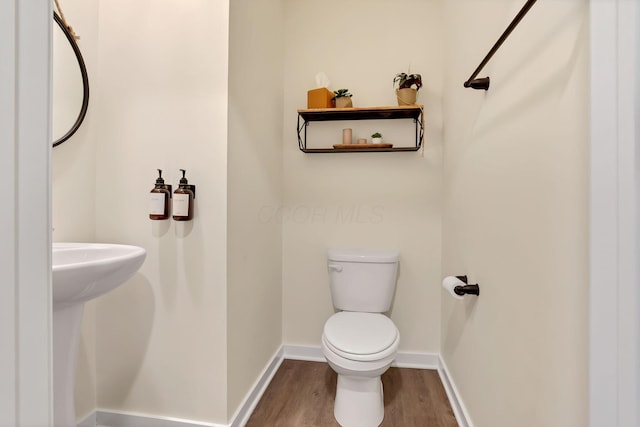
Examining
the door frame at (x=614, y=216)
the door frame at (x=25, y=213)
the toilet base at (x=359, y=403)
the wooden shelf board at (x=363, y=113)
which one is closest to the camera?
the door frame at (x=25, y=213)

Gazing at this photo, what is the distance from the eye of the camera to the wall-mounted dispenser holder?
1276 mm

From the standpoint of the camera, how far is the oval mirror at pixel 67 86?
1.27m

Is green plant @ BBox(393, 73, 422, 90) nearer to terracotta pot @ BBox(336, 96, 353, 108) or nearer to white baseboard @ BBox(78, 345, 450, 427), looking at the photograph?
terracotta pot @ BBox(336, 96, 353, 108)

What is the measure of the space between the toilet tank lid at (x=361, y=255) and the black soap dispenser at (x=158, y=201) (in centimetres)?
101

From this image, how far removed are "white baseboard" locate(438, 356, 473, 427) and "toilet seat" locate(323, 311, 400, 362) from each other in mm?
419

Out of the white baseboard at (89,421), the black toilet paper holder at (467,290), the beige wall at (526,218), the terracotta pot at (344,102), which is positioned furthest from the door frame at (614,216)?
the white baseboard at (89,421)

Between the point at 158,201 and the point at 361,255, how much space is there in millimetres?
1155

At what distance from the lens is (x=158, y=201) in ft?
4.28

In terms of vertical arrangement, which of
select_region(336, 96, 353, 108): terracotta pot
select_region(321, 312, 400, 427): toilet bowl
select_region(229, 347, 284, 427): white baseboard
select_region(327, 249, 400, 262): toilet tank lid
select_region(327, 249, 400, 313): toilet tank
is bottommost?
select_region(229, 347, 284, 427): white baseboard

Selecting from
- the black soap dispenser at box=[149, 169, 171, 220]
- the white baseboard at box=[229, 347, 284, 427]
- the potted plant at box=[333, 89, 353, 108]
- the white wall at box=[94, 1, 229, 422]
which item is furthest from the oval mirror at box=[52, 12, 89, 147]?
the white baseboard at box=[229, 347, 284, 427]

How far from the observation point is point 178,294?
4.50ft

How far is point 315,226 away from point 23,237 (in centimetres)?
182

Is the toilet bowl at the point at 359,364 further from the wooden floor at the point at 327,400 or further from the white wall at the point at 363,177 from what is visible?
the white wall at the point at 363,177

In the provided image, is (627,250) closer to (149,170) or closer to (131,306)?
(149,170)
